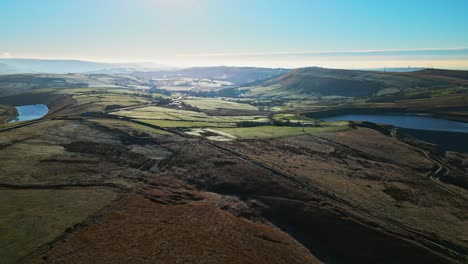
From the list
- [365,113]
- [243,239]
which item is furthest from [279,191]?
[365,113]

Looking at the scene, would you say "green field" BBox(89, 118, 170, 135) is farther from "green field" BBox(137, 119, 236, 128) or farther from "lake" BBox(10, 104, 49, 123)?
"lake" BBox(10, 104, 49, 123)

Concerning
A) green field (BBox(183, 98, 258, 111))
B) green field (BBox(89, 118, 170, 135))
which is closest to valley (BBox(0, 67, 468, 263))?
green field (BBox(89, 118, 170, 135))

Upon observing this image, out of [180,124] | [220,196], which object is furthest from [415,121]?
[220,196]

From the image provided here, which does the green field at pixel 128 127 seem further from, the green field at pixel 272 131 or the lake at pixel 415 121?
the lake at pixel 415 121

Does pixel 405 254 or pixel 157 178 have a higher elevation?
pixel 157 178

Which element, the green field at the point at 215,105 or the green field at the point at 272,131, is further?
the green field at the point at 215,105

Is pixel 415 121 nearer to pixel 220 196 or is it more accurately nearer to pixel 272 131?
pixel 272 131

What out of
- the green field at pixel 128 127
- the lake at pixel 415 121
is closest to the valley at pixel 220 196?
the green field at pixel 128 127

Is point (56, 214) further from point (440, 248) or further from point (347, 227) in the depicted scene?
point (440, 248)
